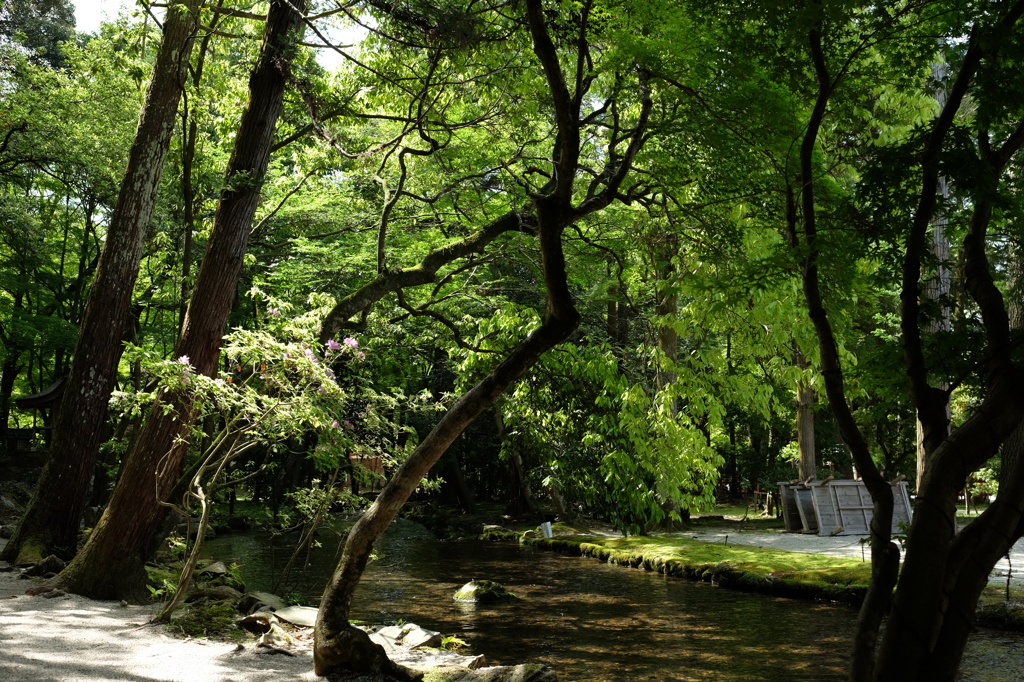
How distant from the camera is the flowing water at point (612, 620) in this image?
24.4 ft

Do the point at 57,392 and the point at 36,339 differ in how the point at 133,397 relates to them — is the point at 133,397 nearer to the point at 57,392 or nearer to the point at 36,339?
the point at 57,392

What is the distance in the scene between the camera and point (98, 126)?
16578 mm

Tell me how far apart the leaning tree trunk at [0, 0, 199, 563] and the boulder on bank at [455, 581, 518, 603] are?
490 centimetres

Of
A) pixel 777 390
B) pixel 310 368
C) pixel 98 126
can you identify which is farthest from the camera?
pixel 777 390

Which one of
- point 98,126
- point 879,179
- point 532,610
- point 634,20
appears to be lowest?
point 532,610

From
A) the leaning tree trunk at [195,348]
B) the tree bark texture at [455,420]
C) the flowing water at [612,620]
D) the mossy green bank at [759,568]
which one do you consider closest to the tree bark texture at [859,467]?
the tree bark texture at [455,420]

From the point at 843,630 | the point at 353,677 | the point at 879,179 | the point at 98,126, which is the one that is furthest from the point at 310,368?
the point at 98,126

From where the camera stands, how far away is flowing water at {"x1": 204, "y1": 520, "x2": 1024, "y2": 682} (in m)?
7.44

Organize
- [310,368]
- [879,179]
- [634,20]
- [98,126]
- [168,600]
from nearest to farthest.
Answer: [879,179] < [634,20] < [310,368] < [168,600] < [98,126]

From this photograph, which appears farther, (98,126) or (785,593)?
(98,126)

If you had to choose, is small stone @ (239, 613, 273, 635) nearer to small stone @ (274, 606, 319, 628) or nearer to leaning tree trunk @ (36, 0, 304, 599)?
→ small stone @ (274, 606, 319, 628)

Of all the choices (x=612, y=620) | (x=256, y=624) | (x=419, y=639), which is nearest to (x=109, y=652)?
(x=256, y=624)

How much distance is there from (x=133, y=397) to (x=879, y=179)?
5.66 metres

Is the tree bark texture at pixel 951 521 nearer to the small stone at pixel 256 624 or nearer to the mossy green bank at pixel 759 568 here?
the small stone at pixel 256 624
